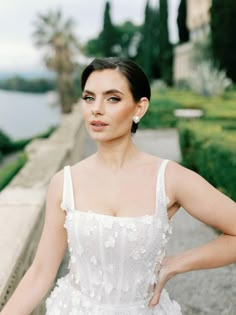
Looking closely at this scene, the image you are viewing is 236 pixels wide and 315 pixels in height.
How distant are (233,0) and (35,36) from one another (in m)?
18.5

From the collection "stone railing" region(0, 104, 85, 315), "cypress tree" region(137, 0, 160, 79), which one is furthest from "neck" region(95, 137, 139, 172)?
"cypress tree" region(137, 0, 160, 79)

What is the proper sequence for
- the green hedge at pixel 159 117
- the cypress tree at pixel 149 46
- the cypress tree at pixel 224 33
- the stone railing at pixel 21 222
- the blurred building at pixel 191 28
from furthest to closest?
the cypress tree at pixel 149 46 < the blurred building at pixel 191 28 < the cypress tree at pixel 224 33 < the green hedge at pixel 159 117 < the stone railing at pixel 21 222

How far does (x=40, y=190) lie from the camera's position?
3949 millimetres

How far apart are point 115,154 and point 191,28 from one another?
42.3 metres

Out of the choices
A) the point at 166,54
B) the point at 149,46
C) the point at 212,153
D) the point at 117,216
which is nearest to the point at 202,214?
the point at 117,216

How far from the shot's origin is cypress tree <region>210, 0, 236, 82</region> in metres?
25.0

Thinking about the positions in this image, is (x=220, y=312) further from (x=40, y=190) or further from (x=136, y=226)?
(x=136, y=226)

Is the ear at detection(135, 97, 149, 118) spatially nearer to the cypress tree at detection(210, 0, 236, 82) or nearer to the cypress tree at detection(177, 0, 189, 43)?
the cypress tree at detection(210, 0, 236, 82)

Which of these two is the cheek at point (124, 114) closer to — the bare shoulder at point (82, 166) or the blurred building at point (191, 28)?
the bare shoulder at point (82, 166)

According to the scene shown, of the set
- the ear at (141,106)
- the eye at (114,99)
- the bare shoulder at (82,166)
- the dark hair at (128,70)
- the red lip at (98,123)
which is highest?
the dark hair at (128,70)

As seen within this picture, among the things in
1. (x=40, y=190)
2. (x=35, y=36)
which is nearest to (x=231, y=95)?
(x=40, y=190)

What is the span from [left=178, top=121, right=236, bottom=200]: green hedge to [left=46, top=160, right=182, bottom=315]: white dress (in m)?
3.47

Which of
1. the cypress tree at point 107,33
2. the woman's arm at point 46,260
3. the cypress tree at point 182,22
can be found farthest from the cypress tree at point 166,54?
the woman's arm at point 46,260

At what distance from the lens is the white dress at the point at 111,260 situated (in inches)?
51.2
